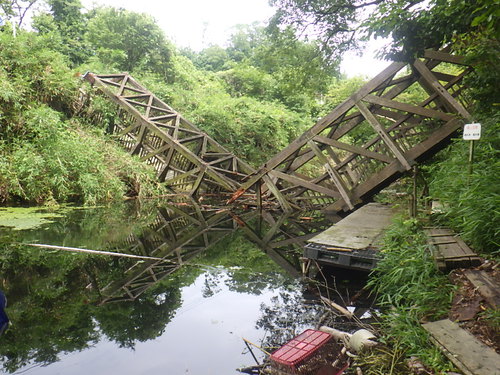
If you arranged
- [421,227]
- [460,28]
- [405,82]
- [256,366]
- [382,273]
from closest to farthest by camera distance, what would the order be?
[256,366], [382,273], [421,227], [460,28], [405,82]

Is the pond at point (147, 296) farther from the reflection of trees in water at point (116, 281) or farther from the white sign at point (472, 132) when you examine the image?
the white sign at point (472, 132)

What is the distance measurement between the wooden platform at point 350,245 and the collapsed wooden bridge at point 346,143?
2225 mm

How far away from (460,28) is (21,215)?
859cm

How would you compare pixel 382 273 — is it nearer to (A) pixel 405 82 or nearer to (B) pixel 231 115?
(A) pixel 405 82

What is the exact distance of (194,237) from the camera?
7.05 meters

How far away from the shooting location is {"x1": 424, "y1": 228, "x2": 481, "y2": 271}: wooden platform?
132 inches

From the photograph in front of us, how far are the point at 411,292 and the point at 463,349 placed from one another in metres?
1.17

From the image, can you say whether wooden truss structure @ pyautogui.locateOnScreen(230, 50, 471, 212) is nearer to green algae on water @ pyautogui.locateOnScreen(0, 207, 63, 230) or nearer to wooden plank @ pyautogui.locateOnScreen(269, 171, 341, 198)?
wooden plank @ pyautogui.locateOnScreen(269, 171, 341, 198)

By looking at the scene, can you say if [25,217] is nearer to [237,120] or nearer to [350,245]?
[350,245]

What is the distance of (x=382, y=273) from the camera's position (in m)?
4.34

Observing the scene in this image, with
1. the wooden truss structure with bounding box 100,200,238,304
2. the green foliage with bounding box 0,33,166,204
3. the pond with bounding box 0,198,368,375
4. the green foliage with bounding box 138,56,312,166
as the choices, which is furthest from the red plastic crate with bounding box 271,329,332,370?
the green foliage with bounding box 138,56,312,166

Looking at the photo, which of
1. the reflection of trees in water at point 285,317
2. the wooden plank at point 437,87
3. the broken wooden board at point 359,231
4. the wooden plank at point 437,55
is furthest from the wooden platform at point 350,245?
the wooden plank at point 437,55

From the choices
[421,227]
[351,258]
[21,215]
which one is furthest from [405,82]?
[21,215]

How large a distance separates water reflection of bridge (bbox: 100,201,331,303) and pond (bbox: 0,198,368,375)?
3 cm
